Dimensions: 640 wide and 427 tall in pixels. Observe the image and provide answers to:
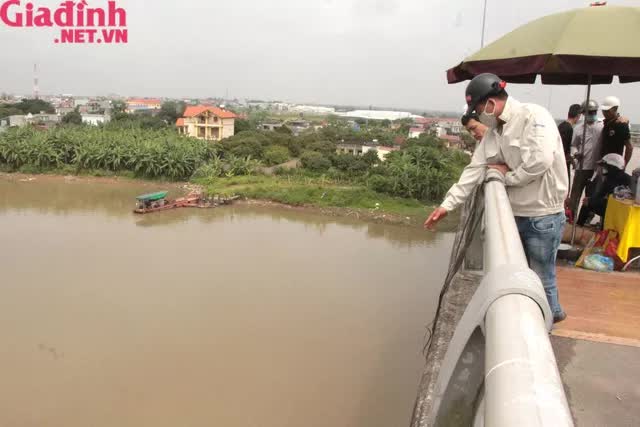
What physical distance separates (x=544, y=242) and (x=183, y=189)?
19.0 m

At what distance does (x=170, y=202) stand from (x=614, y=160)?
14683 millimetres

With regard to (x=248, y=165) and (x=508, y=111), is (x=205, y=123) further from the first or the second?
(x=508, y=111)

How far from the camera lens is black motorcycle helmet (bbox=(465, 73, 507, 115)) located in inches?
71.6

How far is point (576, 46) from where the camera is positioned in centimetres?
288

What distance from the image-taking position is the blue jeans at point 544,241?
199cm

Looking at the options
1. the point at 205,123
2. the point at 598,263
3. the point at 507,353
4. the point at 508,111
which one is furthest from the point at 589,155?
the point at 205,123

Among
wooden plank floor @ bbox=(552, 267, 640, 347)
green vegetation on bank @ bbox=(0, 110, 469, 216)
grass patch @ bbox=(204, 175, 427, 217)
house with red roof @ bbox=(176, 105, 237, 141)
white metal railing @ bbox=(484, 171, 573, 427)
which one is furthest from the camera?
house with red roof @ bbox=(176, 105, 237, 141)

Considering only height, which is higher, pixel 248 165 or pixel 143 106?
pixel 143 106

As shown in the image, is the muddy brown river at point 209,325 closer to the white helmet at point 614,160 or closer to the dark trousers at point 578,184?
the dark trousers at point 578,184

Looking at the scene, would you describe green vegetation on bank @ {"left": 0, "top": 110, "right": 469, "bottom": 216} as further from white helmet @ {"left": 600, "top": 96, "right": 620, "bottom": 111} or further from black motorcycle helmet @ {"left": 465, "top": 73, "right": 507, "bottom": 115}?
black motorcycle helmet @ {"left": 465, "top": 73, "right": 507, "bottom": 115}

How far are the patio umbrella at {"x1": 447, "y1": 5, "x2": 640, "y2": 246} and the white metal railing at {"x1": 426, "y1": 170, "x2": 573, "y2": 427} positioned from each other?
7.30ft

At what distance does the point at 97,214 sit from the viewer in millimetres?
15375

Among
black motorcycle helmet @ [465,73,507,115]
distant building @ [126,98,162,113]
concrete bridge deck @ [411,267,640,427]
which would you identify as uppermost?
→ distant building @ [126,98,162,113]

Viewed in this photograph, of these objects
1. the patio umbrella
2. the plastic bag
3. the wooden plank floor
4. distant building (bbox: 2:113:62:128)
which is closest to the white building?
distant building (bbox: 2:113:62:128)
